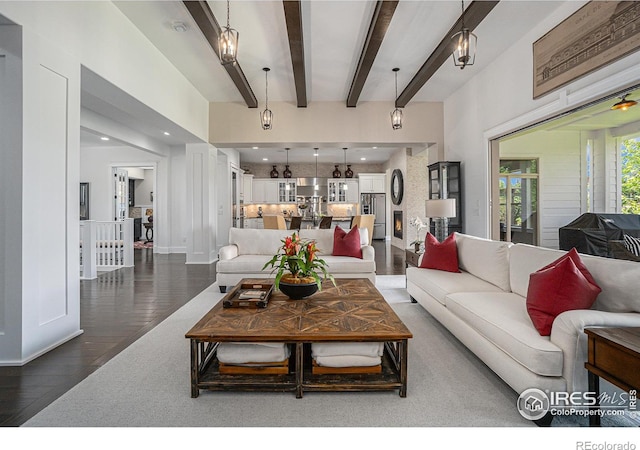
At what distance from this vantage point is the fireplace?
361 inches

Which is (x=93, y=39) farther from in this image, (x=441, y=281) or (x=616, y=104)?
(x=616, y=104)

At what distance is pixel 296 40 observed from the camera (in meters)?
3.68

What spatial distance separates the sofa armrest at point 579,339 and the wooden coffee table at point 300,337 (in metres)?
0.75

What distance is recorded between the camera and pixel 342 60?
4.48 m

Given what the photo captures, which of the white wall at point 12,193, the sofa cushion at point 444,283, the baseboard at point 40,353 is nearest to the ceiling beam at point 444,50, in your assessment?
the sofa cushion at point 444,283

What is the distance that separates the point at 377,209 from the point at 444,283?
831 centimetres

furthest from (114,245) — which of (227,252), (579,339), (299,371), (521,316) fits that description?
(579,339)

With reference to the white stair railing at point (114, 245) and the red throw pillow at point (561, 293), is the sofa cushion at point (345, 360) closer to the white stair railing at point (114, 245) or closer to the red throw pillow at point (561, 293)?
the red throw pillow at point (561, 293)

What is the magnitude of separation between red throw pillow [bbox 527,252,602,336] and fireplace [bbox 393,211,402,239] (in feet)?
24.1

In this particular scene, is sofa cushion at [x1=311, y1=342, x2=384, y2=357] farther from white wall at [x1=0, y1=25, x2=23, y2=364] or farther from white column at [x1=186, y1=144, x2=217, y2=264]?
white column at [x1=186, y1=144, x2=217, y2=264]

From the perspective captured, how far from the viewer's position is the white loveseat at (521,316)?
1526 mm

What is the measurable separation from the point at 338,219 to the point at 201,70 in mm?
6930

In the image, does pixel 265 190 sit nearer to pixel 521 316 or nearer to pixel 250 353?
pixel 250 353
